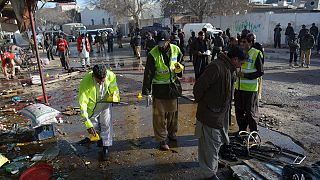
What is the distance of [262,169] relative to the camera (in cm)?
433

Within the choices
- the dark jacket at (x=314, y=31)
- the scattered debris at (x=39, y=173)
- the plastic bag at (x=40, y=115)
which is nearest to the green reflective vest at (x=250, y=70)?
the scattered debris at (x=39, y=173)

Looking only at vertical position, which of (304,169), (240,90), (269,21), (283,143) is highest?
(269,21)

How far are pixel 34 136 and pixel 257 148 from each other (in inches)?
169

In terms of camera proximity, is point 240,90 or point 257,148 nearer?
point 257,148

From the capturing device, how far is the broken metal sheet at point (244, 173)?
416cm

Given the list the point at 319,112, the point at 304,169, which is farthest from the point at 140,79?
the point at 304,169

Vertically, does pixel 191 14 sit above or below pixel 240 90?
above

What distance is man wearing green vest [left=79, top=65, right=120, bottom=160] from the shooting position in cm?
465

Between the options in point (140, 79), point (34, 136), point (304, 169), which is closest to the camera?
point (304, 169)

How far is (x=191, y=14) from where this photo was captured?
3494 cm

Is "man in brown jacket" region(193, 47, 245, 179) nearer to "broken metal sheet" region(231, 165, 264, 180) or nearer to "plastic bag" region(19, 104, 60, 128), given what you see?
"broken metal sheet" region(231, 165, 264, 180)

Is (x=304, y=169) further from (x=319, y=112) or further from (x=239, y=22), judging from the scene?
(x=239, y=22)

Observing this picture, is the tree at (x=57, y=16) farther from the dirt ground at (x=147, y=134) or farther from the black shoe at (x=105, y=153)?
the black shoe at (x=105, y=153)

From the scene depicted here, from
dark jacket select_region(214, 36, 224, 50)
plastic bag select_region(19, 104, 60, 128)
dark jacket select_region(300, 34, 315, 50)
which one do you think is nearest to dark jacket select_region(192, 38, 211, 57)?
dark jacket select_region(214, 36, 224, 50)
